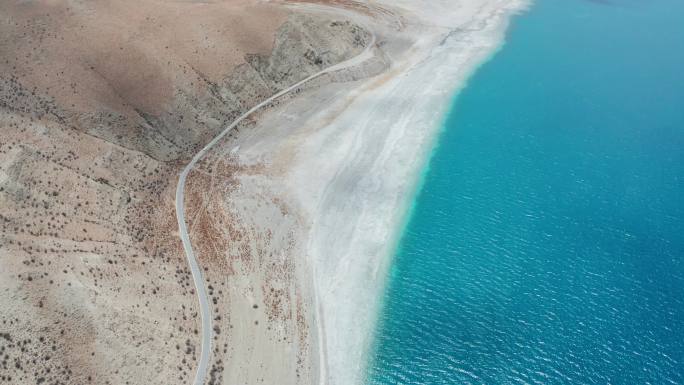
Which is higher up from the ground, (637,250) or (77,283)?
(77,283)

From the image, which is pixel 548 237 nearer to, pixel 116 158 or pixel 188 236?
pixel 188 236

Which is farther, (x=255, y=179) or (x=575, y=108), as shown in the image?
(x=575, y=108)

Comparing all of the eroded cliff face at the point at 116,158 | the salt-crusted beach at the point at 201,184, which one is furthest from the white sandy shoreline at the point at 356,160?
the eroded cliff face at the point at 116,158

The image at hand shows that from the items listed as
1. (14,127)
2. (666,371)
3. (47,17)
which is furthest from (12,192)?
(666,371)

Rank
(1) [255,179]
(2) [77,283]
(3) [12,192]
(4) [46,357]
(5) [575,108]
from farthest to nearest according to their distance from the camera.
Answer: (5) [575,108]
(1) [255,179]
(3) [12,192]
(2) [77,283]
(4) [46,357]

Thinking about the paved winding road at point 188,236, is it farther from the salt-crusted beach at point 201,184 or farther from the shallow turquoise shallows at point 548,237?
the shallow turquoise shallows at point 548,237

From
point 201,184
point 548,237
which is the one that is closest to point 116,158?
point 201,184

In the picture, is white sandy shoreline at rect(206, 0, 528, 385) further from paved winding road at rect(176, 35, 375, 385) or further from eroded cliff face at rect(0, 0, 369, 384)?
eroded cliff face at rect(0, 0, 369, 384)

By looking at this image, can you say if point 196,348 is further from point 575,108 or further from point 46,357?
point 575,108

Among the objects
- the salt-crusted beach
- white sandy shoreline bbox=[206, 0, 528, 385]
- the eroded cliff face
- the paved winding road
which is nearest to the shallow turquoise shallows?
white sandy shoreline bbox=[206, 0, 528, 385]
